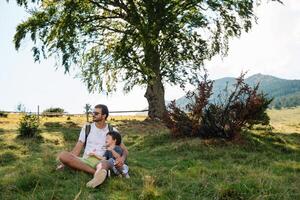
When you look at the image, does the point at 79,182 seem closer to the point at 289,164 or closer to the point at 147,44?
the point at 289,164

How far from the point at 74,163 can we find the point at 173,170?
222 cm

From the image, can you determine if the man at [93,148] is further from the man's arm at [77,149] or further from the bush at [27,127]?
the bush at [27,127]

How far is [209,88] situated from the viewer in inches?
604

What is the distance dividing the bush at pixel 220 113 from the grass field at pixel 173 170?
0.47 metres

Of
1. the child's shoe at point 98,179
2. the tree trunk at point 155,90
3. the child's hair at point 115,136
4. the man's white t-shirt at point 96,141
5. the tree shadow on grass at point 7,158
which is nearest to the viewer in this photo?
the child's shoe at point 98,179

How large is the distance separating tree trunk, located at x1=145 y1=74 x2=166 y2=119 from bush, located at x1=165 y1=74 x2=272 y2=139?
39.6ft

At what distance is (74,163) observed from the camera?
9.32 meters

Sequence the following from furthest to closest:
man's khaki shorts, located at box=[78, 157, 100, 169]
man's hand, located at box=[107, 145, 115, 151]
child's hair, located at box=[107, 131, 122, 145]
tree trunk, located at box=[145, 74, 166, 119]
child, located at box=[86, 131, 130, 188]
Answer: tree trunk, located at box=[145, 74, 166, 119]
child's hair, located at box=[107, 131, 122, 145]
man's hand, located at box=[107, 145, 115, 151]
man's khaki shorts, located at box=[78, 157, 100, 169]
child, located at box=[86, 131, 130, 188]

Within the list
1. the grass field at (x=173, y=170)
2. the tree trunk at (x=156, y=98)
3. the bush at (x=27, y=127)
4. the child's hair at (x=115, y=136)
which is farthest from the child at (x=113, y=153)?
the tree trunk at (x=156, y=98)

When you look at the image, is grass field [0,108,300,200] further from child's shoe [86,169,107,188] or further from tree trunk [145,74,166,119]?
tree trunk [145,74,166,119]

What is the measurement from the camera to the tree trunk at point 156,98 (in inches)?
1105

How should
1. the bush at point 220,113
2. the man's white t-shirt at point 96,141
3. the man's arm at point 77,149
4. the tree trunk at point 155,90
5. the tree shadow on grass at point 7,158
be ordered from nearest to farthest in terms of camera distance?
the man's arm at point 77,149 → the man's white t-shirt at point 96,141 → the tree shadow on grass at point 7,158 → the bush at point 220,113 → the tree trunk at point 155,90

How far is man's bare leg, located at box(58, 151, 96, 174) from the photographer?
9203mm

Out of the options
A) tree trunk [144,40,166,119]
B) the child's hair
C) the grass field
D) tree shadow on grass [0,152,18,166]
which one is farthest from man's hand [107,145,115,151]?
tree trunk [144,40,166,119]
